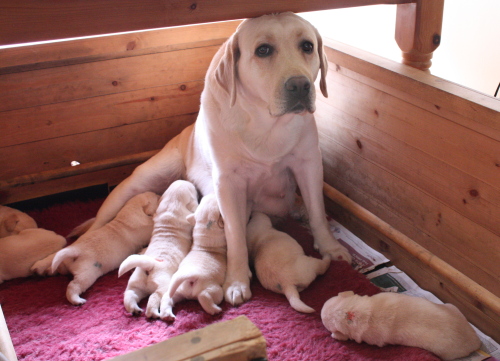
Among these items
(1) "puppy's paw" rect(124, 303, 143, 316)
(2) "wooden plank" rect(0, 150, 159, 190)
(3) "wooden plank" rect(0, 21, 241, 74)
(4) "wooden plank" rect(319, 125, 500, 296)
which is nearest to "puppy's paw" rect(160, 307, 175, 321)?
(1) "puppy's paw" rect(124, 303, 143, 316)

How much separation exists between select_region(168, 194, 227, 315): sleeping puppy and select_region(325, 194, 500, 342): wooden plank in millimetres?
679

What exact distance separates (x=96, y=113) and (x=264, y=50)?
126cm

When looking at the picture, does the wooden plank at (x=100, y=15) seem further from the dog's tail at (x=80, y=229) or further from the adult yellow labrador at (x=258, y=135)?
the dog's tail at (x=80, y=229)

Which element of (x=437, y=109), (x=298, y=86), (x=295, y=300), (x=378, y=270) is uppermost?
(x=298, y=86)

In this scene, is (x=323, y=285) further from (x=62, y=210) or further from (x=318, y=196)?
(x=62, y=210)

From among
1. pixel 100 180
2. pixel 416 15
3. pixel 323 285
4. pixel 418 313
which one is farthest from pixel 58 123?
pixel 418 313

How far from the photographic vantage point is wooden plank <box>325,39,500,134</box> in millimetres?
1586

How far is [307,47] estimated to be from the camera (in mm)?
1802

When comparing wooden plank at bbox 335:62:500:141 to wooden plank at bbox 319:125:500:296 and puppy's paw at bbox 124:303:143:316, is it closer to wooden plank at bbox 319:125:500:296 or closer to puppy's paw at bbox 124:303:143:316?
wooden plank at bbox 319:125:500:296

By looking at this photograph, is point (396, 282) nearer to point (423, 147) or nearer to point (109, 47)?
point (423, 147)

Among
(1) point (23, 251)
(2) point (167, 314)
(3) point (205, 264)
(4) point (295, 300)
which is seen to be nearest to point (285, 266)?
(4) point (295, 300)

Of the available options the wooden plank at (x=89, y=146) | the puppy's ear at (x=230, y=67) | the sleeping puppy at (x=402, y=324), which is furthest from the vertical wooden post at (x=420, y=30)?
the wooden plank at (x=89, y=146)

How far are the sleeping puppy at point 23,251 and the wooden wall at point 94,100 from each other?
0.48 meters

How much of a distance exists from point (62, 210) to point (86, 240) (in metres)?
0.67
